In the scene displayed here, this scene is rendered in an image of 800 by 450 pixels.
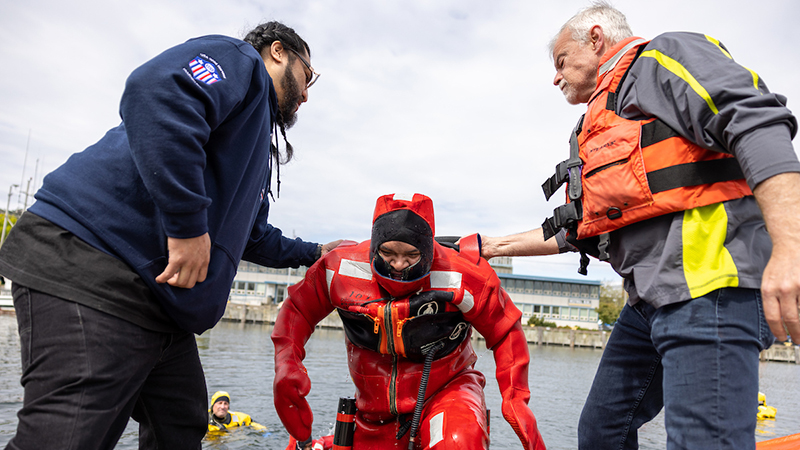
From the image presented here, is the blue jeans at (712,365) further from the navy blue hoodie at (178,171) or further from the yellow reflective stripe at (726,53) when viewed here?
the navy blue hoodie at (178,171)

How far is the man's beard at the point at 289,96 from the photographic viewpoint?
277cm

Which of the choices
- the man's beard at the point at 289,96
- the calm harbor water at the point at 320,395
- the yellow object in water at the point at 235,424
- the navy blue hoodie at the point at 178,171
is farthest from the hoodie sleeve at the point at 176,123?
the yellow object in water at the point at 235,424

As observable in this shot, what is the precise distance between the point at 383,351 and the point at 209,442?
6.56m

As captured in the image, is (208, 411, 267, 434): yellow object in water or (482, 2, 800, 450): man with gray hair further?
(208, 411, 267, 434): yellow object in water

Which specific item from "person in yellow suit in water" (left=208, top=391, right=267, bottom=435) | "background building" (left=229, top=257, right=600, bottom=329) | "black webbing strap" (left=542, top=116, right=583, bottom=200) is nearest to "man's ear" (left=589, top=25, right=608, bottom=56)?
"black webbing strap" (left=542, top=116, right=583, bottom=200)

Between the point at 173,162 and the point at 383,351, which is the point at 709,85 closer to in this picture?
the point at 173,162

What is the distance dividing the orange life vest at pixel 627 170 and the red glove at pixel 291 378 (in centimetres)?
192

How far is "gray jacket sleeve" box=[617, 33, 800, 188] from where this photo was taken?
5.51 ft

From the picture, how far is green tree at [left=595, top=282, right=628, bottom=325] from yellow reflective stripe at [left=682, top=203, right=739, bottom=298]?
5050cm

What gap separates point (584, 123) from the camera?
250 centimetres

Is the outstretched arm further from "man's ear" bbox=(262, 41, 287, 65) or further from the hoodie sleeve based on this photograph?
the hoodie sleeve

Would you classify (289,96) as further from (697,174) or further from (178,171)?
(697,174)

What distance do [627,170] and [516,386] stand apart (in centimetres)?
174

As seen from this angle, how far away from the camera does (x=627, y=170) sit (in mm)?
2143
